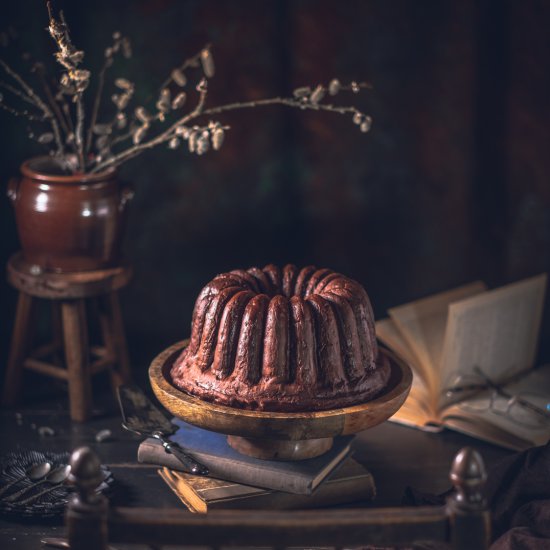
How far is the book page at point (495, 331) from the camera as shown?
2445mm

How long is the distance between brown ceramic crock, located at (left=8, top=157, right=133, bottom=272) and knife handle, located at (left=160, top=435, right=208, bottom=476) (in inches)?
24.8

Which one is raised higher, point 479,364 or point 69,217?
point 69,217

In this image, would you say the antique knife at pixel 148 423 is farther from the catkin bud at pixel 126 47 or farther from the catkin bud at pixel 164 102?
the catkin bud at pixel 126 47

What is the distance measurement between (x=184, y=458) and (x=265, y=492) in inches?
7.7

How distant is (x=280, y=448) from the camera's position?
2.02m

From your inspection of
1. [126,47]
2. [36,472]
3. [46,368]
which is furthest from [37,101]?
[36,472]

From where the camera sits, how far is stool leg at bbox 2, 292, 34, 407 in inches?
104

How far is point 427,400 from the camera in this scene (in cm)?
250

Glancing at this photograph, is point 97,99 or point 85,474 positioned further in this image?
point 97,99

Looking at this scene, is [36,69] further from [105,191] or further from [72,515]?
[72,515]

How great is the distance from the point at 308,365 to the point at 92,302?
3.64ft

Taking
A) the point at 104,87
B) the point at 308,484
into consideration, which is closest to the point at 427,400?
the point at 308,484

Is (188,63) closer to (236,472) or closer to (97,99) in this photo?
(97,99)

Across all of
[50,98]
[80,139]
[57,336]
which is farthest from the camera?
[57,336]
